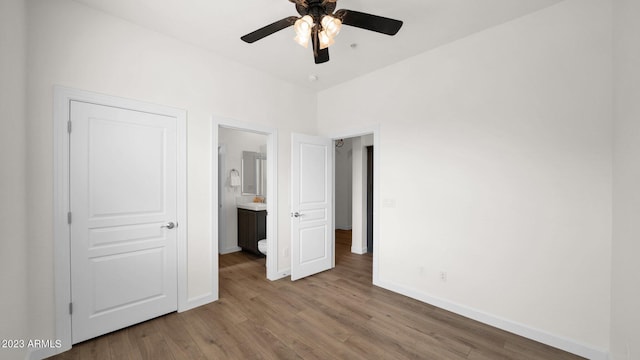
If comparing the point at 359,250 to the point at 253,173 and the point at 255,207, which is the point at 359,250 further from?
the point at 253,173

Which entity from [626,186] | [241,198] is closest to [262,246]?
[241,198]

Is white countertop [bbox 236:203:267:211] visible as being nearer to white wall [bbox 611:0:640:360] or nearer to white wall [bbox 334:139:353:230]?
white wall [bbox 334:139:353:230]

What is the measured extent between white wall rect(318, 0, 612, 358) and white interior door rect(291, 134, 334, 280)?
104cm

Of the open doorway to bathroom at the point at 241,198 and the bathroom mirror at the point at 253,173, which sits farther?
the bathroom mirror at the point at 253,173

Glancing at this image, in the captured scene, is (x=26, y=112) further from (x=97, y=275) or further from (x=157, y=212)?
(x=97, y=275)

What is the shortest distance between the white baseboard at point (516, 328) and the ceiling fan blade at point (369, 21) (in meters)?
2.75

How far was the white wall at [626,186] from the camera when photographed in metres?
1.45

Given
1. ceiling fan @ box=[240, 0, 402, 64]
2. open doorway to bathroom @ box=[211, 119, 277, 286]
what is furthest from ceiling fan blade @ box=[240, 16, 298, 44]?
open doorway to bathroom @ box=[211, 119, 277, 286]

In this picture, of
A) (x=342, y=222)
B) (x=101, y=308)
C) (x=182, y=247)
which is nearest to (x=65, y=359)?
(x=101, y=308)

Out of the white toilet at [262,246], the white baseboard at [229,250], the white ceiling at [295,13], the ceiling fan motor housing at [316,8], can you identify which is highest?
the white ceiling at [295,13]

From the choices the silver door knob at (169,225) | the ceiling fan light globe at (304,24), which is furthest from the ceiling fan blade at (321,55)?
the silver door knob at (169,225)

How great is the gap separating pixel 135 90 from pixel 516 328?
4.25m

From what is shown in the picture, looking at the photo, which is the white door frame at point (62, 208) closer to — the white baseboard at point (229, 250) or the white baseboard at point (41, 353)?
the white baseboard at point (41, 353)

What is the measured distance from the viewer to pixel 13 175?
1.60 meters
